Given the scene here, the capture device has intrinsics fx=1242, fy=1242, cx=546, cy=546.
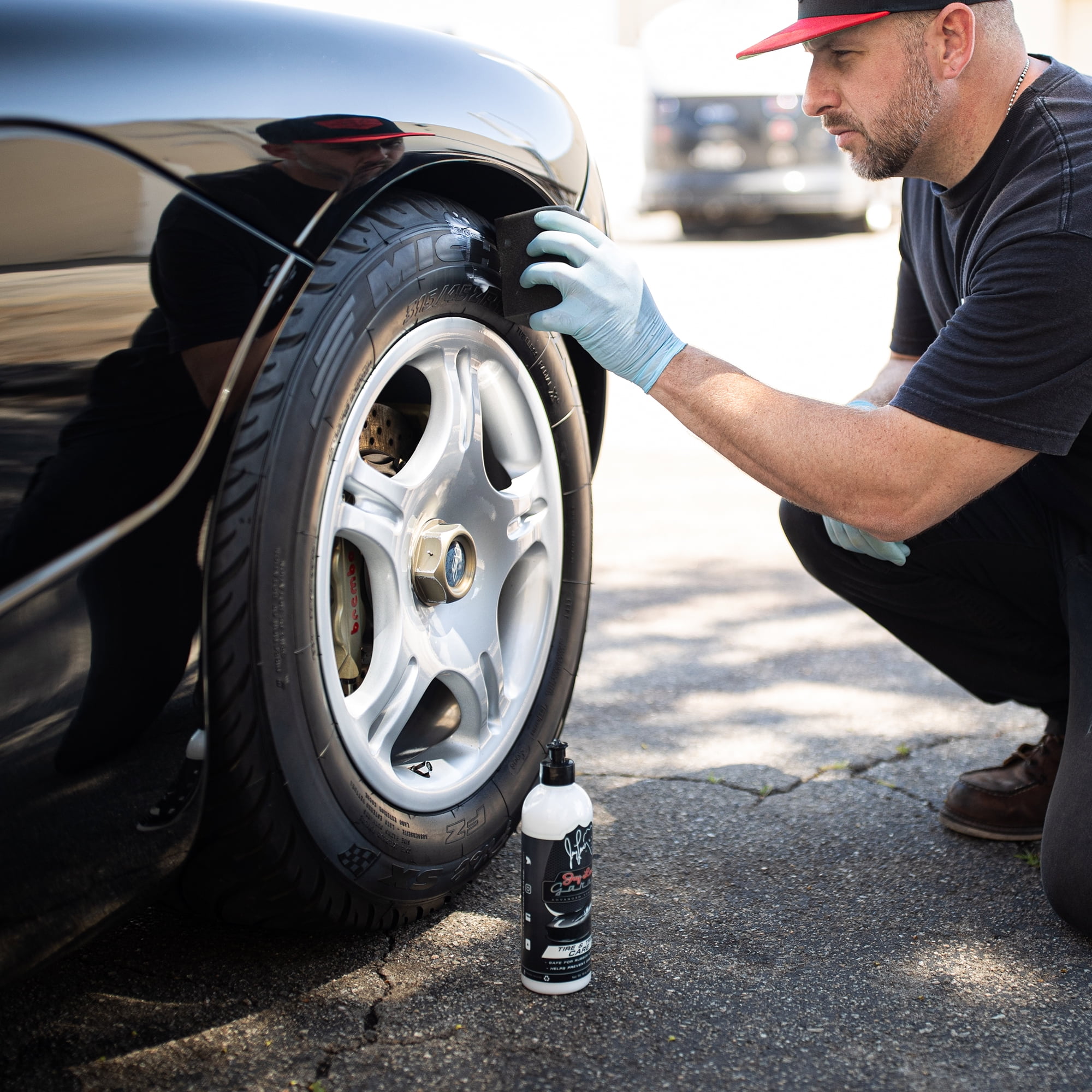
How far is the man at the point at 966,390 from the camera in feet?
5.62

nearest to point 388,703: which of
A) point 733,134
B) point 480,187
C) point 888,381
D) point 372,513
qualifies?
point 372,513

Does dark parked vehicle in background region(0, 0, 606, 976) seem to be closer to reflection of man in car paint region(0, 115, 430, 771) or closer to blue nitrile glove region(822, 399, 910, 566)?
reflection of man in car paint region(0, 115, 430, 771)

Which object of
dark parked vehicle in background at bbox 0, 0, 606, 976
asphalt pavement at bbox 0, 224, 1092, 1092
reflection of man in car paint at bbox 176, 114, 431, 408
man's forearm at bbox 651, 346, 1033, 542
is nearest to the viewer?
dark parked vehicle in background at bbox 0, 0, 606, 976

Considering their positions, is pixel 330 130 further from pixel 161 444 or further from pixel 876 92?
pixel 876 92

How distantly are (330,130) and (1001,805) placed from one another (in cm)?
150

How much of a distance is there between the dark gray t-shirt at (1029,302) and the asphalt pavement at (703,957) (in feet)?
2.32

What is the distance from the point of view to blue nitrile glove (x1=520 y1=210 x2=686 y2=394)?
1.73 metres

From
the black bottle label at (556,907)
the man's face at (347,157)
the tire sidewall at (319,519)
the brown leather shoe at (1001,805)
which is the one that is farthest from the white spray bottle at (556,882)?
the brown leather shoe at (1001,805)

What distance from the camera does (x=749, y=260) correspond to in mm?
10875

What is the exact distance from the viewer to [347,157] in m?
1.41

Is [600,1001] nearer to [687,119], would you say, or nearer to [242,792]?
[242,792]

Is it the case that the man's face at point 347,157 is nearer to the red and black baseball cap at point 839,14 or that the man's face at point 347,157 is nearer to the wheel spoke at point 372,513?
the wheel spoke at point 372,513

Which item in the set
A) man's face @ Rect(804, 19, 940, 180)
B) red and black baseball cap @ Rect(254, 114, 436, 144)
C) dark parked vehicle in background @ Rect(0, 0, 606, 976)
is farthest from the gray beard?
Result: red and black baseball cap @ Rect(254, 114, 436, 144)

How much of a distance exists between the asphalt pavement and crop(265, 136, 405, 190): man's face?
0.97 metres
